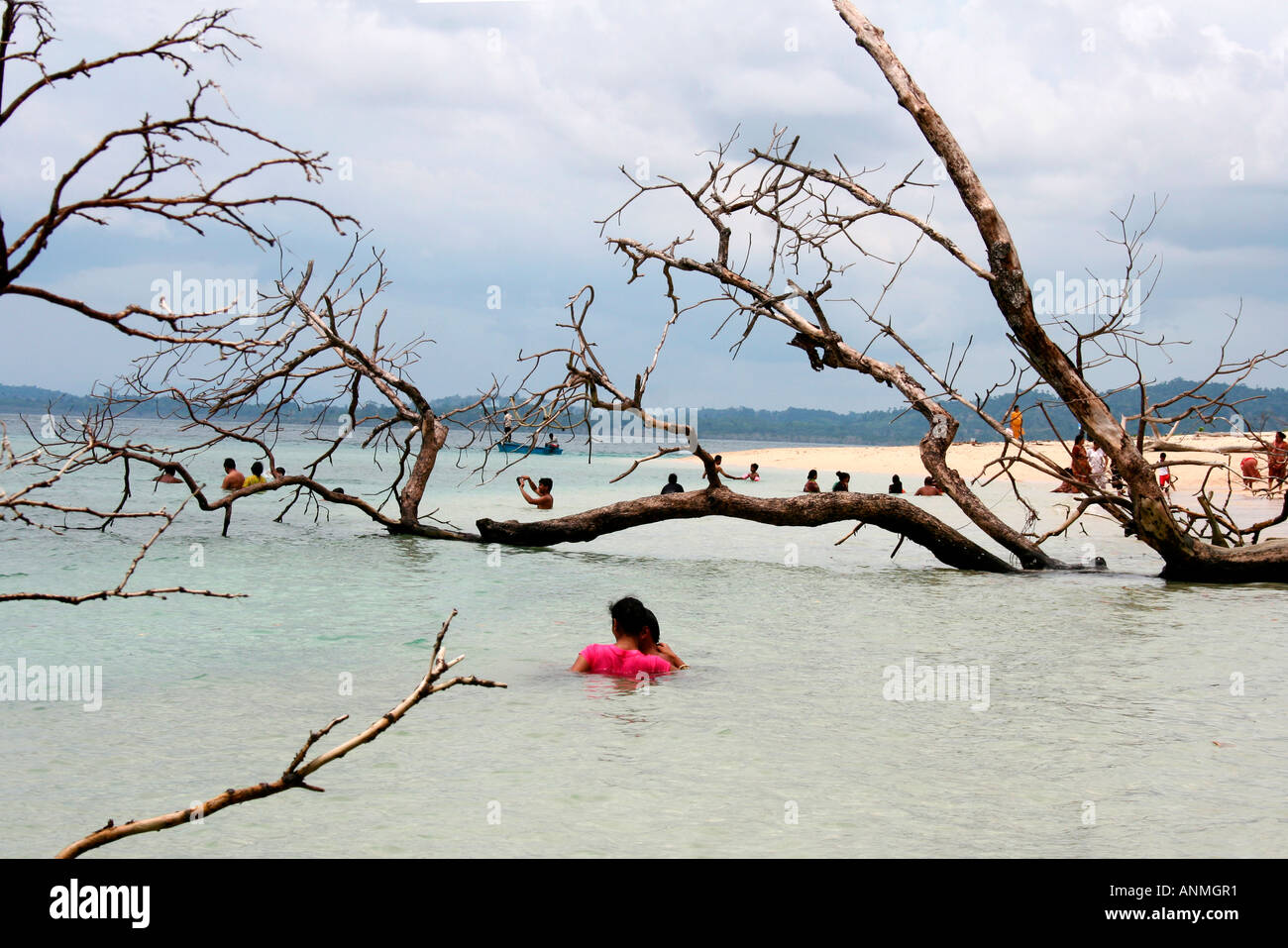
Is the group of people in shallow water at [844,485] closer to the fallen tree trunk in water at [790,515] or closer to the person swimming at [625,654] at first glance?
the fallen tree trunk in water at [790,515]

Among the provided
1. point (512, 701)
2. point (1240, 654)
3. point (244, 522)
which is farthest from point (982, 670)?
point (244, 522)

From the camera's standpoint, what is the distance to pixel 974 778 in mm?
5473

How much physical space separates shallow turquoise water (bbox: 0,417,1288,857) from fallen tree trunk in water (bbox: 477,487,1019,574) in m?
0.72

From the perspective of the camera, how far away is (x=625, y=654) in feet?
24.9

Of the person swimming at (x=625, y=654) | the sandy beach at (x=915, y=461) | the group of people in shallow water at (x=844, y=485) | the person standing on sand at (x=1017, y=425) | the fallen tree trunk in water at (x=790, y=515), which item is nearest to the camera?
the person swimming at (x=625, y=654)

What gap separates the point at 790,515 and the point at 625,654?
5.94 meters

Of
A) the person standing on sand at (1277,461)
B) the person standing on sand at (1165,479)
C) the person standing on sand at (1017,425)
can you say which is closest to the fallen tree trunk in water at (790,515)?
the person standing on sand at (1017,425)

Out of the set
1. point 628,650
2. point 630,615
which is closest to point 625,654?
point 628,650

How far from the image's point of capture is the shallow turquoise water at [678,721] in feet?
15.5

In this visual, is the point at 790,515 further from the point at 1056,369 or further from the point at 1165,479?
the point at 1165,479

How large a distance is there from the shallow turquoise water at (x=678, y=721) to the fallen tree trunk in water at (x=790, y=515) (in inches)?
28.3
